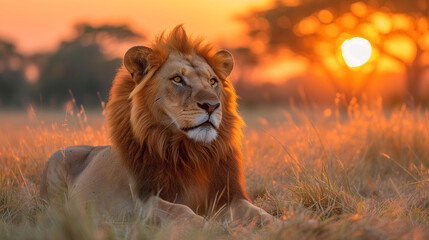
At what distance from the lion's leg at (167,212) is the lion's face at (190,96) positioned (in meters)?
0.47

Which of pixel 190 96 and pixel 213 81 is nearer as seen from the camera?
pixel 190 96

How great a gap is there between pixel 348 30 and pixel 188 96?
18963 millimetres

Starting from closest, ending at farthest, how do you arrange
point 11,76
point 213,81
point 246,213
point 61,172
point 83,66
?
point 246,213 → point 213,81 → point 61,172 → point 83,66 → point 11,76

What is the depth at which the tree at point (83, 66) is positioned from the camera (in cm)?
2836

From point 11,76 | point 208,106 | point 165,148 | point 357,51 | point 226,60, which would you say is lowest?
point 11,76

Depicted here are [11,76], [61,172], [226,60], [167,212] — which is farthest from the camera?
[11,76]

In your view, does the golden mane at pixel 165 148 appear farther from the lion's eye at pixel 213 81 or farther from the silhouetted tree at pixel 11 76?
the silhouetted tree at pixel 11 76

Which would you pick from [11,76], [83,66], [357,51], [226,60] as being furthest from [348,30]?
[11,76]

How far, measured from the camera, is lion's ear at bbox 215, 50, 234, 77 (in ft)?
13.4

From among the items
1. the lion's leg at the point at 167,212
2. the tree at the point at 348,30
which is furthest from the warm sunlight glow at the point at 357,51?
the lion's leg at the point at 167,212

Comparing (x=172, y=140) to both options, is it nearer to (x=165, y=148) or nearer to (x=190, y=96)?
(x=165, y=148)

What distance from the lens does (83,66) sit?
29.3 m

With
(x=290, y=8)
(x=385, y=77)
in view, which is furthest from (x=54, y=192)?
(x=385, y=77)

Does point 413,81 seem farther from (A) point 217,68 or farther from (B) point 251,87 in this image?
(A) point 217,68
